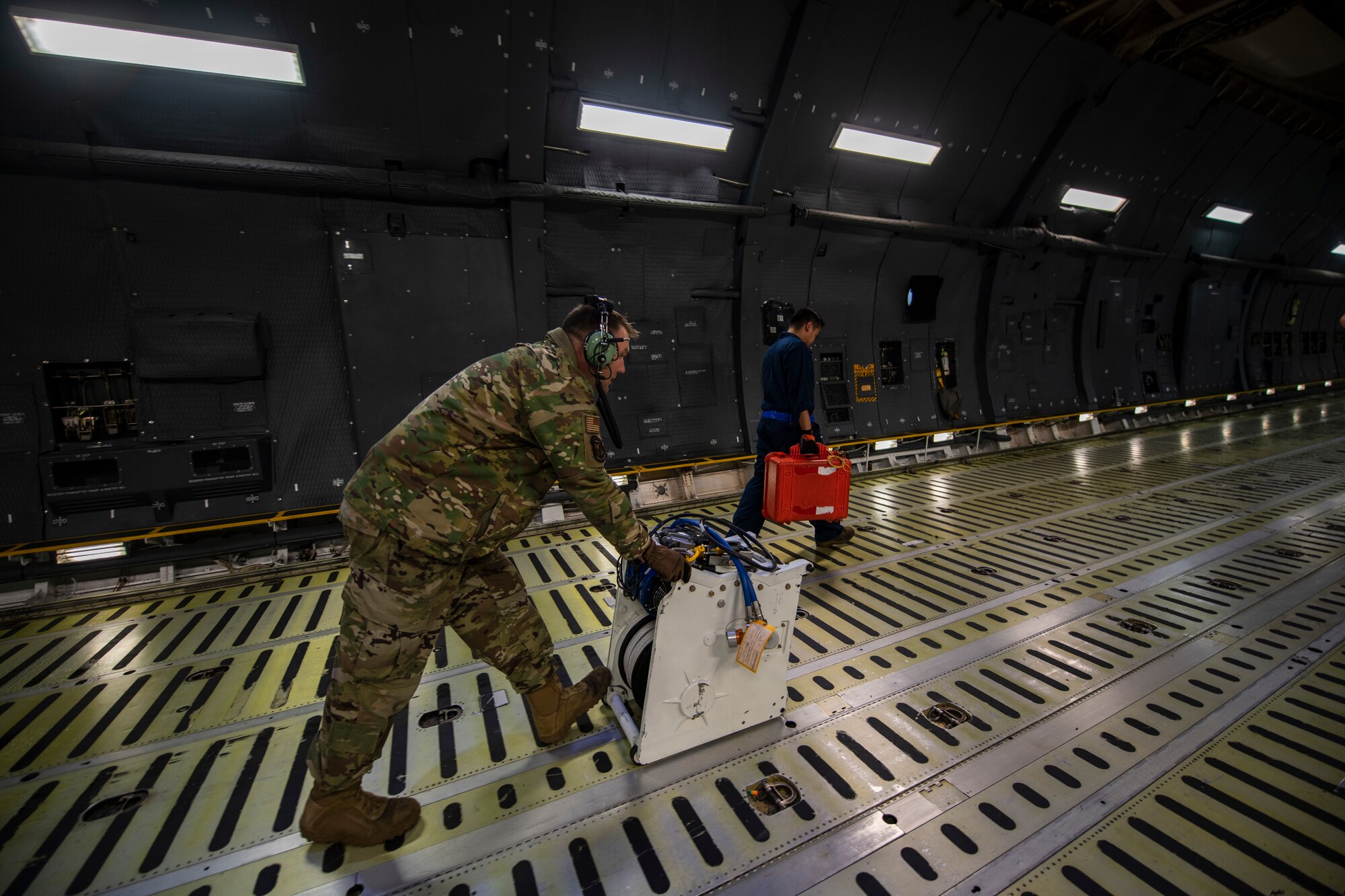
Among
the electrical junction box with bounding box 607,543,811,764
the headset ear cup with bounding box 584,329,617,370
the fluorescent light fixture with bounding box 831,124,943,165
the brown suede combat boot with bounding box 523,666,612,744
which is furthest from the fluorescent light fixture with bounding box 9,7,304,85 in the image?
the fluorescent light fixture with bounding box 831,124,943,165

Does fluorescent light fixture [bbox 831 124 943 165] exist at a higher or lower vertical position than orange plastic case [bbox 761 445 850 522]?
higher

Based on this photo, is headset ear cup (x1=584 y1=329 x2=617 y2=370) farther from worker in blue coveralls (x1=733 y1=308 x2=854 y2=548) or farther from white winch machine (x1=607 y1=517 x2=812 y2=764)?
worker in blue coveralls (x1=733 y1=308 x2=854 y2=548)

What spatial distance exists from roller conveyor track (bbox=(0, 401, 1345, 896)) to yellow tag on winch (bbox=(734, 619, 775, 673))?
0.56 meters

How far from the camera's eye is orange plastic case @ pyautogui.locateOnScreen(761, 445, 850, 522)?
3930 millimetres

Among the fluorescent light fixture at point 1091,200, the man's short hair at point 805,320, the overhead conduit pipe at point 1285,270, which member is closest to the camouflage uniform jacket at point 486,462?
the man's short hair at point 805,320

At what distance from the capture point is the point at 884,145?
6109 mm

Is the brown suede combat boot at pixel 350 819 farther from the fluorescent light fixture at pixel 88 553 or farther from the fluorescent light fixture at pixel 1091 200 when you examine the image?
the fluorescent light fixture at pixel 1091 200

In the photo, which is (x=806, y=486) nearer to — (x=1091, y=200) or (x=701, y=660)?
(x=701, y=660)

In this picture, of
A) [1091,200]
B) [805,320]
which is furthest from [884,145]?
[1091,200]

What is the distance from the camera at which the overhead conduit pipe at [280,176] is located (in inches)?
142

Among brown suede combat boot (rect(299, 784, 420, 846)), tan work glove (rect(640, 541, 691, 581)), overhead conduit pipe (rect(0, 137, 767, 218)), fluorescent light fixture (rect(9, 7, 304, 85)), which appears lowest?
brown suede combat boot (rect(299, 784, 420, 846))

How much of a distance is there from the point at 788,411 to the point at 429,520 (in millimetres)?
3125

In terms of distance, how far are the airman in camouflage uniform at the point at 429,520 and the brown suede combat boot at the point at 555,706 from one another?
21.8 inches

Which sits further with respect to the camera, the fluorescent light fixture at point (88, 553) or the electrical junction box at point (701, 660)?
the fluorescent light fixture at point (88, 553)
